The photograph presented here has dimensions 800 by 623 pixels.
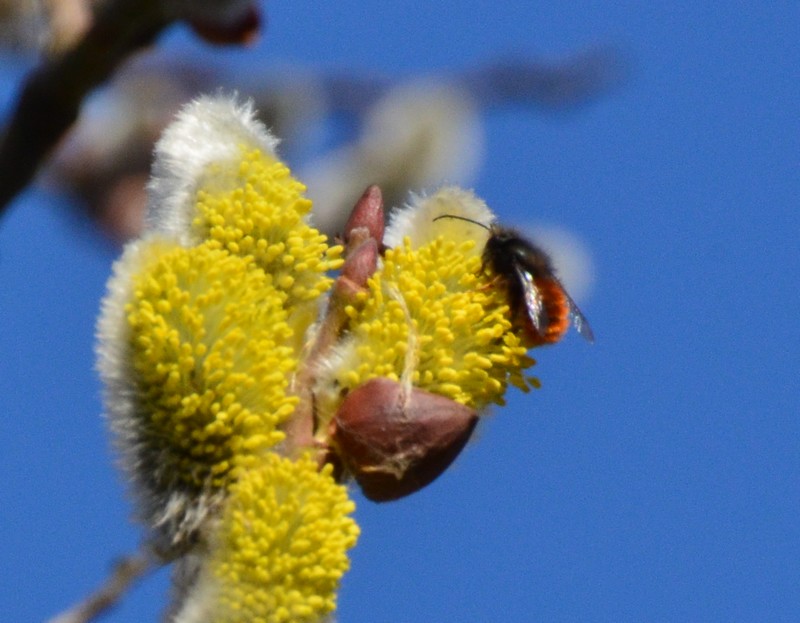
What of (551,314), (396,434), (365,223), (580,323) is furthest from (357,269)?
(580,323)

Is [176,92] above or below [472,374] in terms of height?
above

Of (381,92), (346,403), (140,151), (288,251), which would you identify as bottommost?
(346,403)

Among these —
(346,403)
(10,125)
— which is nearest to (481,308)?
(346,403)

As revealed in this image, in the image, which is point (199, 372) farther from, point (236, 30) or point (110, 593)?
point (236, 30)

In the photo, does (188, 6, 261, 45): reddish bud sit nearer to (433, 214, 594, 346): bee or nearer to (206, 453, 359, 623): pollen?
(433, 214, 594, 346): bee

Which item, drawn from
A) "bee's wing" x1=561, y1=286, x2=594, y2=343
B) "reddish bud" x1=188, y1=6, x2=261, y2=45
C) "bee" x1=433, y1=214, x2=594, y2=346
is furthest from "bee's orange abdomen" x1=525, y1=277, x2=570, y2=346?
"reddish bud" x1=188, y1=6, x2=261, y2=45

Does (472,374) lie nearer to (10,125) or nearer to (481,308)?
(481,308)
